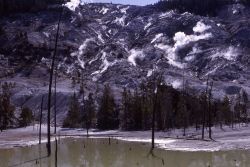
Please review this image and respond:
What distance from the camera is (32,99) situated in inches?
7564

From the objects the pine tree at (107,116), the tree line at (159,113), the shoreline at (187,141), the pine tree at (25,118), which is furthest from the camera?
the pine tree at (25,118)

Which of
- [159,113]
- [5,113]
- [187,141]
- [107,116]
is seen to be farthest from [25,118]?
[187,141]

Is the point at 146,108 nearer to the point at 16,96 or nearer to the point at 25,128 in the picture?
the point at 25,128

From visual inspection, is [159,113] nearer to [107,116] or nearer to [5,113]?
[107,116]

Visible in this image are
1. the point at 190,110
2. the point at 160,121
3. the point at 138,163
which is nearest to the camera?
the point at 138,163

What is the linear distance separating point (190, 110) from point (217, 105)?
17.9 m

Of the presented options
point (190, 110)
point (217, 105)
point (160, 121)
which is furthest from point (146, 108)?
point (217, 105)

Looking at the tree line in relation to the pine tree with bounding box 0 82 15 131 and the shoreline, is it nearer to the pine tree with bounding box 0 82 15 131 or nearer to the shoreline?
the shoreline

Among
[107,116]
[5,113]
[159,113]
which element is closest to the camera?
[159,113]

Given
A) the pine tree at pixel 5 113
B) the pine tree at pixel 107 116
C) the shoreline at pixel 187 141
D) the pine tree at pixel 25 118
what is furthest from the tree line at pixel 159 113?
the pine tree at pixel 5 113

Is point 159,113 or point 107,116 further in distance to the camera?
point 107,116

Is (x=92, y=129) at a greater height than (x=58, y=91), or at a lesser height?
lesser

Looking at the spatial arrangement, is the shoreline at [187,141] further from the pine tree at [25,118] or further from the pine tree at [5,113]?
the pine tree at [5,113]

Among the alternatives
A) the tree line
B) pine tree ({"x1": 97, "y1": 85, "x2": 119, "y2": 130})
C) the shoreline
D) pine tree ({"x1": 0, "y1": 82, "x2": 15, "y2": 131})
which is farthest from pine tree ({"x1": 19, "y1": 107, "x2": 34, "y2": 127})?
pine tree ({"x1": 97, "y1": 85, "x2": 119, "y2": 130})
